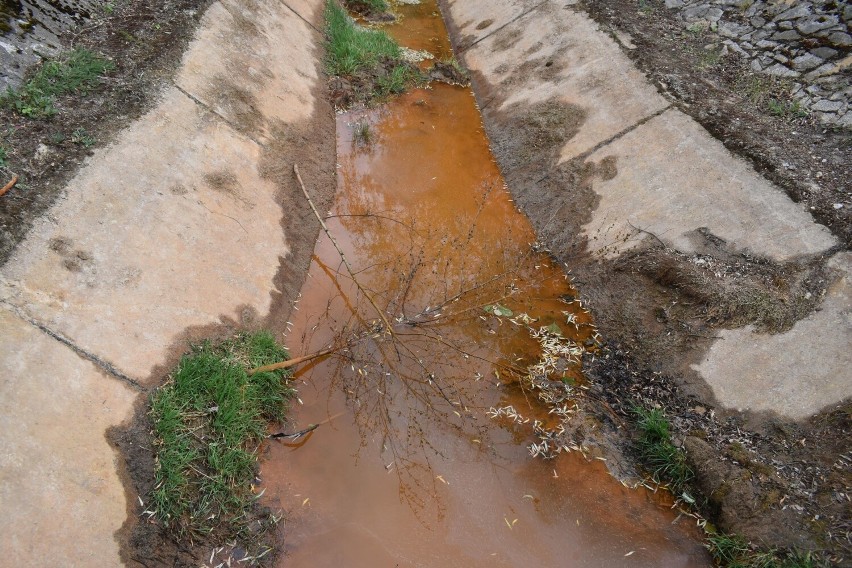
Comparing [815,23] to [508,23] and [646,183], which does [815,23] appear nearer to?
[646,183]

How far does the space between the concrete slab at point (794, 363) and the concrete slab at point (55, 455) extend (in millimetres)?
4538

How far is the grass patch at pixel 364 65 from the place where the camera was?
7.87 metres

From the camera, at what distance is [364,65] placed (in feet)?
26.6

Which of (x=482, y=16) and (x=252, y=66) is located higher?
(x=252, y=66)

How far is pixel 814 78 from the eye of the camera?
20.7 feet

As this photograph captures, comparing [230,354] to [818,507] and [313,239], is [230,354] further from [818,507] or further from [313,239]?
[818,507]

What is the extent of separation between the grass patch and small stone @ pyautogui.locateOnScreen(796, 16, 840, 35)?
201 inches

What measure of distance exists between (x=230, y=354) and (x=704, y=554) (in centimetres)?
383

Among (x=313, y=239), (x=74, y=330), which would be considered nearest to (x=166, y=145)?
(x=313, y=239)

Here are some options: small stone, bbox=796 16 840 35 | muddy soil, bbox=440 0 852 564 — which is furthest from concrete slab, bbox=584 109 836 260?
small stone, bbox=796 16 840 35

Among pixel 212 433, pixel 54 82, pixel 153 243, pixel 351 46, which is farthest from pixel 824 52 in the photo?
pixel 54 82

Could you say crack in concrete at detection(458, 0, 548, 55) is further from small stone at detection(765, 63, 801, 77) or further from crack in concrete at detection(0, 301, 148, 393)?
crack in concrete at detection(0, 301, 148, 393)

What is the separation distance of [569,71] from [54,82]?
20.2 feet

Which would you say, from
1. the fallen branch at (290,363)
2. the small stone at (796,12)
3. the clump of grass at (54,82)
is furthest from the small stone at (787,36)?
the clump of grass at (54,82)
